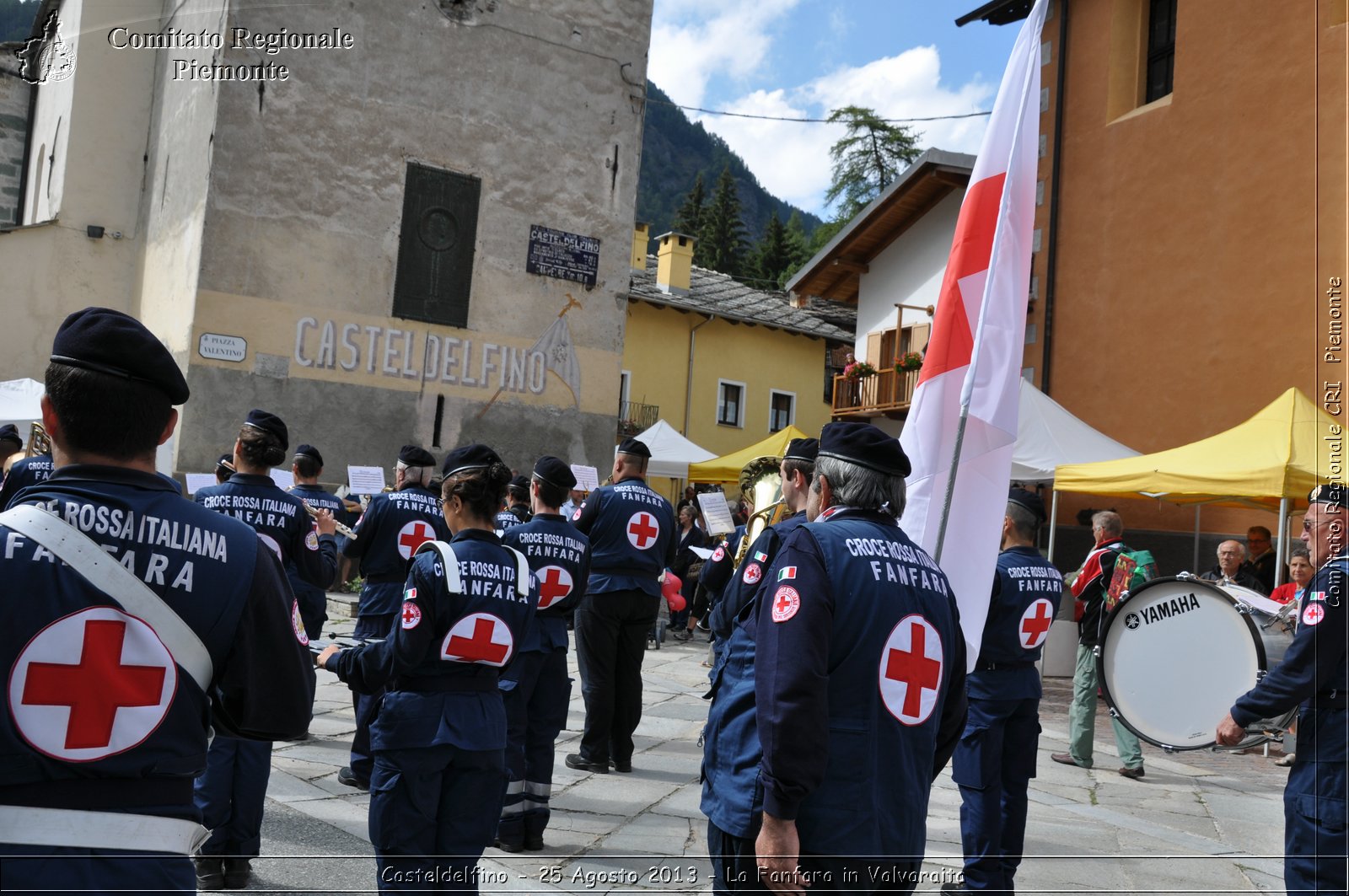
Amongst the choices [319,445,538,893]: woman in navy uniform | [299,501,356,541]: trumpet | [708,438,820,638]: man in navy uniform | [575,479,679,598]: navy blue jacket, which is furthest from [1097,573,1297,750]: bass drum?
[299,501,356,541]: trumpet

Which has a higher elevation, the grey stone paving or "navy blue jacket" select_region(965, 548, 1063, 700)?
"navy blue jacket" select_region(965, 548, 1063, 700)

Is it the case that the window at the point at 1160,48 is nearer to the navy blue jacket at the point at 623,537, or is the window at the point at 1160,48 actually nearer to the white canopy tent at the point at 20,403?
the navy blue jacket at the point at 623,537

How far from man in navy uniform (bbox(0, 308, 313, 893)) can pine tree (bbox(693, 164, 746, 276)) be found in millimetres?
64615

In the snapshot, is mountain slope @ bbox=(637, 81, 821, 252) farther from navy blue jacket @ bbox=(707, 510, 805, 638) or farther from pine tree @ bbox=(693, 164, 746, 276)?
navy blue jacket @ bbox=(707, 510, 805, 638)

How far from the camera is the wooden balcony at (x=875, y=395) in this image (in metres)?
23.5

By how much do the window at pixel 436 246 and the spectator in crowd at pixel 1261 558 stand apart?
12.6 metres

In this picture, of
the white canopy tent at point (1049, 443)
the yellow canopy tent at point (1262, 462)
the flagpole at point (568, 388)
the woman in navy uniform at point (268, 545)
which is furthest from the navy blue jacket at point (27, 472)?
the flagpole at point (568, 388)

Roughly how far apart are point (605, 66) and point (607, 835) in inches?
674

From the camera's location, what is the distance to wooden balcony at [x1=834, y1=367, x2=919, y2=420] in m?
23.5

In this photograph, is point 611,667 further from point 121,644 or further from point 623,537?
point 121,644

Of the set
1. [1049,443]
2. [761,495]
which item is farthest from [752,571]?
[1049,443]

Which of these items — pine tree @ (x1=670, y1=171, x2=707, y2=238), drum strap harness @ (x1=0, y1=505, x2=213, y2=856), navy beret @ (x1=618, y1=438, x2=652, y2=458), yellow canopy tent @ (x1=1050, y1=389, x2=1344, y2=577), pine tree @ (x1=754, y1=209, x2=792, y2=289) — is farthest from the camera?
pine tree @ (x1=670, y1=171, x2=707, y2=238)

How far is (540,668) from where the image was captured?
620 centimetres

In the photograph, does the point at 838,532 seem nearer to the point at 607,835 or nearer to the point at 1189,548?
the point at 607,835
